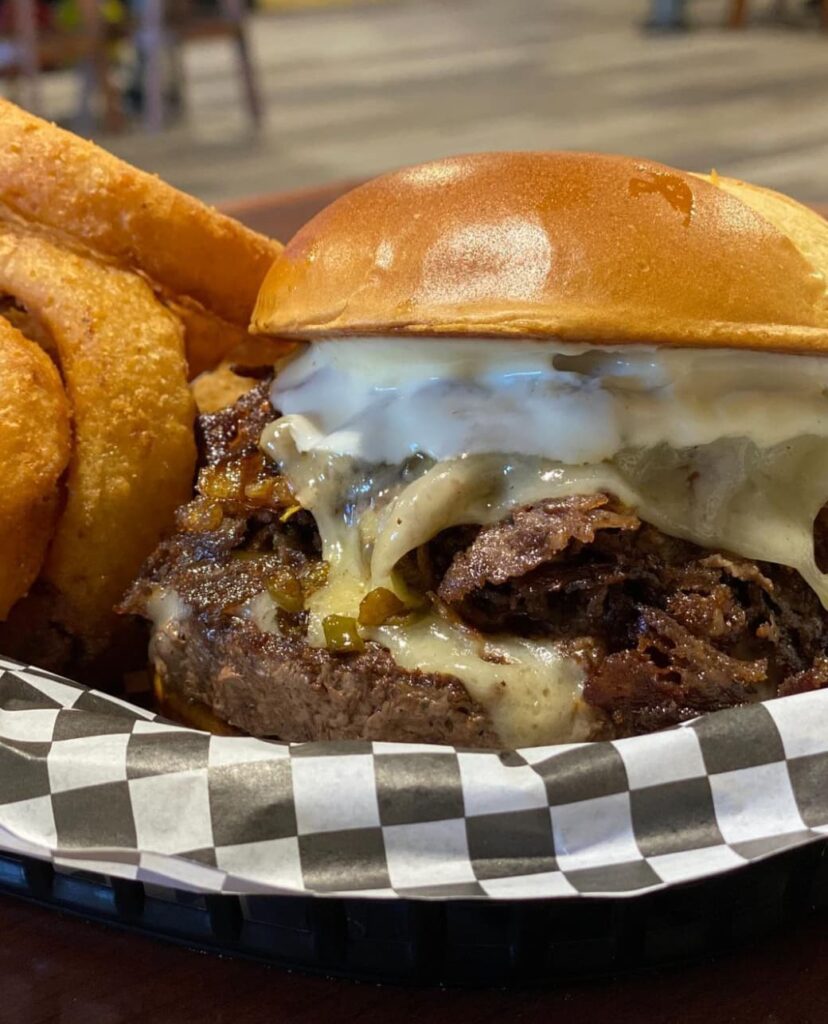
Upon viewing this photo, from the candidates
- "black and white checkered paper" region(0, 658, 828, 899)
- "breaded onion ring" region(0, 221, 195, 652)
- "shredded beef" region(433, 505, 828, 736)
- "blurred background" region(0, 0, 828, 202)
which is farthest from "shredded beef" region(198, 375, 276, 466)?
"blurred background" region(0, 0, 828, 202)

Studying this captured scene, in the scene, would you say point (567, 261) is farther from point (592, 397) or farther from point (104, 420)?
point (104, 420)

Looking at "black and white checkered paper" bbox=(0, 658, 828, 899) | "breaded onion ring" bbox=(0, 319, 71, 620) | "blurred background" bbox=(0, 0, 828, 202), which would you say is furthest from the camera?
"blurred background" bbox=(0, 0, 828, 202)

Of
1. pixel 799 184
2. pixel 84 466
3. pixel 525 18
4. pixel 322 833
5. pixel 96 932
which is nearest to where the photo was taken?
pixel 322 833

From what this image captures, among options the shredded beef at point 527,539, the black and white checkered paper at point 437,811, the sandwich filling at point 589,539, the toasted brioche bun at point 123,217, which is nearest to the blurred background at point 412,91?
the toasted brioche bun at point 123,217

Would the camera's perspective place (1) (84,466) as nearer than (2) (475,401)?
No

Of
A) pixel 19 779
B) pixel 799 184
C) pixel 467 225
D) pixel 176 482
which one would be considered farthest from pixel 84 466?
pixel 799 184

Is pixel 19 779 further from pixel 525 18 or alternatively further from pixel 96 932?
pixel 525 18

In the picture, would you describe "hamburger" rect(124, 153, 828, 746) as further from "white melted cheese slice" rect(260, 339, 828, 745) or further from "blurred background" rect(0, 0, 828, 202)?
"blurred background" rect(0, 0, 828, 202)
